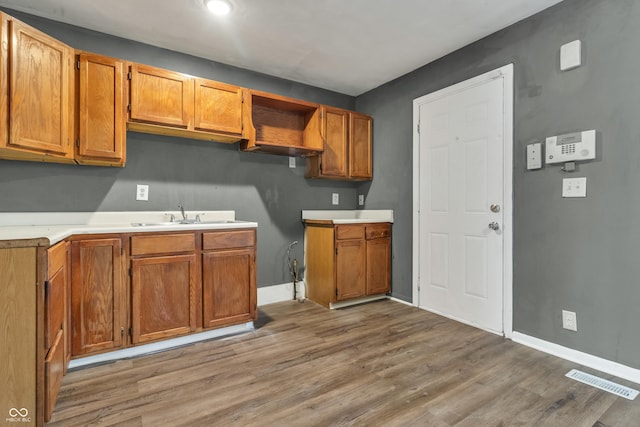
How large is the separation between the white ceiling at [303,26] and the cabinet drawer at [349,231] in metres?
1.63

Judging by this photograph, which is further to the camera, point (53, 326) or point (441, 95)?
point (441, 95)

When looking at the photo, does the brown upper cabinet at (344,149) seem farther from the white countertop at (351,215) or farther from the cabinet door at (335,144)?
the white countertop at (351,215)

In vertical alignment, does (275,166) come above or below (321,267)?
above

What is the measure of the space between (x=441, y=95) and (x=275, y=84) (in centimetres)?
171

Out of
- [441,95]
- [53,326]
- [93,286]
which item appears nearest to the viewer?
[53,326]

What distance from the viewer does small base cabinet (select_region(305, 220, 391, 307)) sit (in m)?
3.17

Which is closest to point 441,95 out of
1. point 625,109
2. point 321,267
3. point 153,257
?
point 625,109

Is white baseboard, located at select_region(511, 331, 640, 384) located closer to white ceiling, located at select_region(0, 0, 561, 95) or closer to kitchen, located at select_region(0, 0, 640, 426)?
kitchen, located at select_region(0, 0, 640, 426)

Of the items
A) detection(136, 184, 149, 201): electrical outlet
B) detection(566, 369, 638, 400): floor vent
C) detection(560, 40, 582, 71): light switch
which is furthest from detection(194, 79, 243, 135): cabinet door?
detection(566, 369, 638, 400): floor vent

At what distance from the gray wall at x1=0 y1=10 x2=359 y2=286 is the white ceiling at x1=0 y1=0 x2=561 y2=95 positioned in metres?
0.14

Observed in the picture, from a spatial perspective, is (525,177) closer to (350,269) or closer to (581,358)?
(581,358)

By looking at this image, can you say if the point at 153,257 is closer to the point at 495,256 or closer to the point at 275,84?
the point at 275,84

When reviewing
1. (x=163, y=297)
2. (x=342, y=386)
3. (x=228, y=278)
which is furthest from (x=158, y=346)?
(x=342, y=386)

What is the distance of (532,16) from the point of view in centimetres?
230
